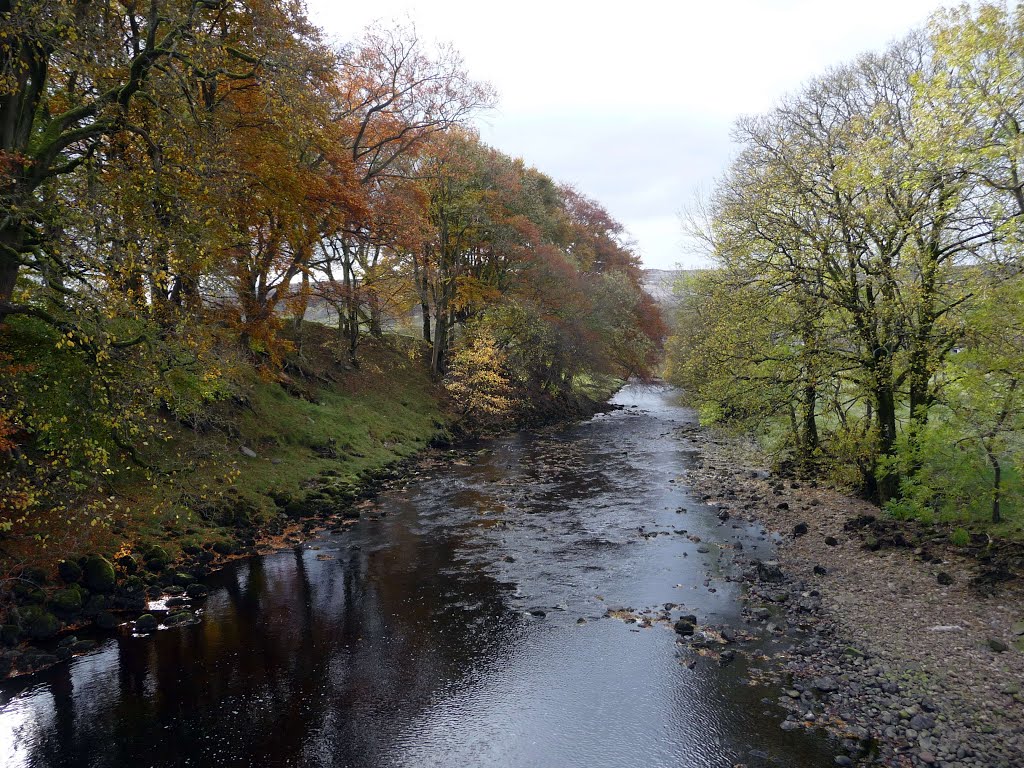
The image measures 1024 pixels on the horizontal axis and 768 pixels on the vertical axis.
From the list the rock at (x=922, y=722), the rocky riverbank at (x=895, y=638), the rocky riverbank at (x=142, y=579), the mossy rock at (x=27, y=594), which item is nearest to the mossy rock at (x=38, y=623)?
the rocky riverbank at (x=142, y=579)

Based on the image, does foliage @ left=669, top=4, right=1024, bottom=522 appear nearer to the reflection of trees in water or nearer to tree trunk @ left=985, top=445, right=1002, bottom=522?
tree trunk @ left=985, top=445, right=1002, bottom=522

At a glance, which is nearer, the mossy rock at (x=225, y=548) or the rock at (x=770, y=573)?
the rock at (x=770, y=573)

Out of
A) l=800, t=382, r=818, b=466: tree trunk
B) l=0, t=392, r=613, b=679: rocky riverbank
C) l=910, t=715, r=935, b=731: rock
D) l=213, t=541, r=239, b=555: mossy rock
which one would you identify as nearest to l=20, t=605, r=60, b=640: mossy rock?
l=0, t=392, r=613, b=679: rocky riverbank

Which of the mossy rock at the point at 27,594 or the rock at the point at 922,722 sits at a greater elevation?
the mossy rock at the point at 27,594

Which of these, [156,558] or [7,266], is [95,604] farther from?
[7,266]

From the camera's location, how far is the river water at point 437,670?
7.77m

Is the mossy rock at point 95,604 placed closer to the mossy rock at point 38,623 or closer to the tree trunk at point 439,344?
the mossy rock at point 38,623

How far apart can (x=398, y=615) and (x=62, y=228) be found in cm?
894

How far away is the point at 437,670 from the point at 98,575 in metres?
7.54

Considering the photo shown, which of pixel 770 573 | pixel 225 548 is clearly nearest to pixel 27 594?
pixel 225 548

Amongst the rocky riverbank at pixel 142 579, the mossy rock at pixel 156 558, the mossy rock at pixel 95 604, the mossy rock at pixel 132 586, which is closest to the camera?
the rocky riverbank at pixel 142 579

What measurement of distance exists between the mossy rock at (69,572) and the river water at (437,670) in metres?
2.00

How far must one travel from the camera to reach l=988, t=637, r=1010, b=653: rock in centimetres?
902

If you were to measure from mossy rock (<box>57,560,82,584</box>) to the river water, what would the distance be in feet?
6.57
